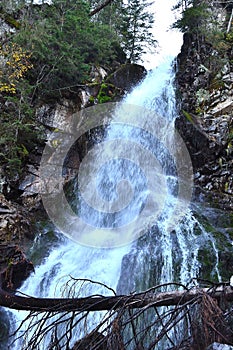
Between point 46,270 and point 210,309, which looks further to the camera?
point 46,270

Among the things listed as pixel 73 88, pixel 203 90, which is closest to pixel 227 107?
pixel 203 90

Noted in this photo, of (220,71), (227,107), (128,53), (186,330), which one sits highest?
(128,53)

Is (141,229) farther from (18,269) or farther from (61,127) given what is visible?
(61,127)

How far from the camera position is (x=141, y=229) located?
784 centimetres

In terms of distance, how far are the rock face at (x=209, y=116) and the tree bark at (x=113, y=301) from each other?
864 cm

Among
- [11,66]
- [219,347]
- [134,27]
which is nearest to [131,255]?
[219,347]

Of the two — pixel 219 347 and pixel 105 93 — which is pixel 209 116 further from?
pixel 219 347

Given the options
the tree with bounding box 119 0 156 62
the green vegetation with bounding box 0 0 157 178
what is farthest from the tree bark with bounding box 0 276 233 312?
the tree with bounding box 119 0 156 62

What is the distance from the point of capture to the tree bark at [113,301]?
1739 mm

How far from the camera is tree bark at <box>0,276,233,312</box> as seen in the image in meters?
1.74

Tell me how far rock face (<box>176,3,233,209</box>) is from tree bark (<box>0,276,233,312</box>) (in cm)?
864

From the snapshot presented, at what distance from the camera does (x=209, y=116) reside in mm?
12453

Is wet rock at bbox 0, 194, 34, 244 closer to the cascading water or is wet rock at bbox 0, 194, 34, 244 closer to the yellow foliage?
the cascading water

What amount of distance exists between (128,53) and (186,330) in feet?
68.1
